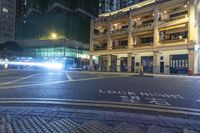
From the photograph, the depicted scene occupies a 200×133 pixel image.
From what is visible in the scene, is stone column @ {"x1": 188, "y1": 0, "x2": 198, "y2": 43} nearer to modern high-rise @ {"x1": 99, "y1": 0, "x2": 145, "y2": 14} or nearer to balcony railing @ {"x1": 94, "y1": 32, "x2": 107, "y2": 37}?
modern high-rise @ {"x1": 99, "y1": 0, "x2": 145, "y2": 14}

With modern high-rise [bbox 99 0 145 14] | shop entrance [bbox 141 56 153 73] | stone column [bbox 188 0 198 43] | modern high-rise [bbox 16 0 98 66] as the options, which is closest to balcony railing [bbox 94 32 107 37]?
modern high-rise [bbox 99 0 145 14]

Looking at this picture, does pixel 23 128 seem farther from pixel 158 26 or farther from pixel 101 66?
pixel 101 66

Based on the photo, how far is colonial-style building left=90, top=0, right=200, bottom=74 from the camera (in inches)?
1476

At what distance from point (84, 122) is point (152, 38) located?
42.1 meters

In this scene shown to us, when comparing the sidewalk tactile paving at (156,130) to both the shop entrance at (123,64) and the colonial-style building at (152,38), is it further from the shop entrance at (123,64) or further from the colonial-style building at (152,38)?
the shop entrance at (123,64)

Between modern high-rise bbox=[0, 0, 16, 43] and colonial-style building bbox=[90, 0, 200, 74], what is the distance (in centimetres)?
6473

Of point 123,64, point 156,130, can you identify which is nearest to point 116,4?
point 123,64

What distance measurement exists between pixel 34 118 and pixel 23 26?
95.2 metres

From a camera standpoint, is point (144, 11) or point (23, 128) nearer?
point (23, 128)

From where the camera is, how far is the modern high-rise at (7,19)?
106438 millimetres

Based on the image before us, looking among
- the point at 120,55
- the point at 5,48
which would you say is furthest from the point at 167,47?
the point at 5,48

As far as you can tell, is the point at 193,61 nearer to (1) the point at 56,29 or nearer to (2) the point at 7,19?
(1) the point at 56,29

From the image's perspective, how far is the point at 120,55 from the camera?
52219 mm

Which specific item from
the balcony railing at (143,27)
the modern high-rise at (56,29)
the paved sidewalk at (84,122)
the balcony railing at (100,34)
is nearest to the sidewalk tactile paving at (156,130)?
the paved sidewalk at (84,122)
